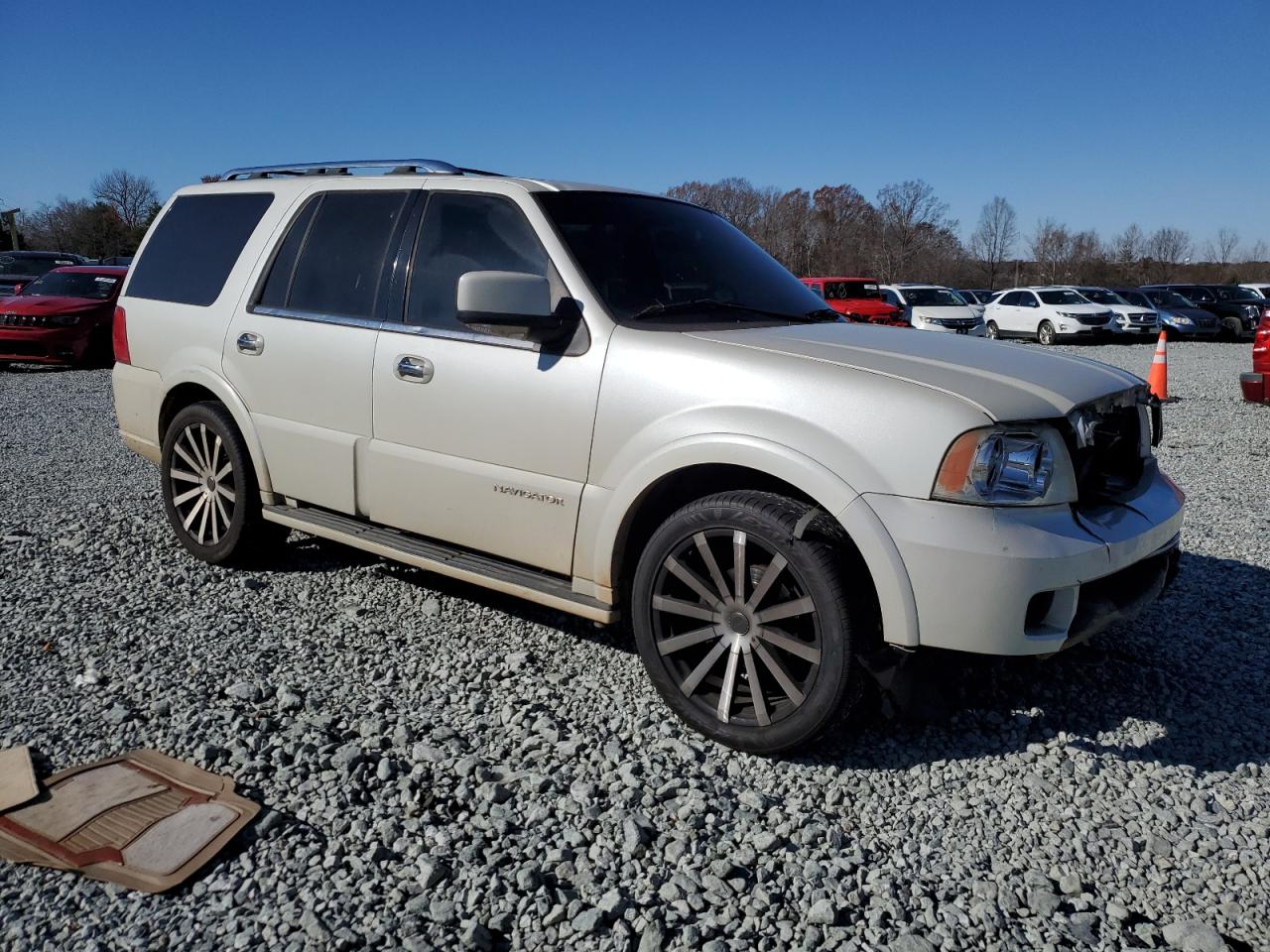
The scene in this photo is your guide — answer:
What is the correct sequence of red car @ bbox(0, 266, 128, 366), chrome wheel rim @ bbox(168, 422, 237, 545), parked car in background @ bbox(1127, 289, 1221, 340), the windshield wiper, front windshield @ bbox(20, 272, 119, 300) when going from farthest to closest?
parked car in background @ bbox(1127, 289, 1221, 340) → front windshield @ bbox(20, 272, 119, 300) → red car @ bbox(0, 266, 128, 366) → chrome wheel rim @ bbox(168, 422, 237, 545) → the windshield wiper

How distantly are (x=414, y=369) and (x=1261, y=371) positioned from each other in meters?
10.9

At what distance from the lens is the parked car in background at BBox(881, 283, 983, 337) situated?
24625mm

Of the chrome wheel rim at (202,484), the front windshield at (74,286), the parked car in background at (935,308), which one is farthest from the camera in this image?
the parked car in background at (935,308)

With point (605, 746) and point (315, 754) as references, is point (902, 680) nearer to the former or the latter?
point (605, 746)

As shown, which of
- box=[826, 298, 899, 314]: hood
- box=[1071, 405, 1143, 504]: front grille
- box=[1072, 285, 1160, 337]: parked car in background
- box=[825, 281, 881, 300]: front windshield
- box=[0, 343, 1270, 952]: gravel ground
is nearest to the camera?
box=[0, 343, 1270, 952]: gravel ground

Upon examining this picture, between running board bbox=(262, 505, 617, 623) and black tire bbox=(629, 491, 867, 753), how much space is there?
28cm

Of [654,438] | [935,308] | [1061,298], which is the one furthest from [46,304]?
[1061,298]

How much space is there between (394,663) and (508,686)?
52 centimetres

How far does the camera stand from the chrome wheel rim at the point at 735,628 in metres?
3.13

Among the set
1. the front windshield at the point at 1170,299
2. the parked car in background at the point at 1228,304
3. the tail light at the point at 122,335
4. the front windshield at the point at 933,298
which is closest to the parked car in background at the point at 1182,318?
the front windshield at the point at 1170,299

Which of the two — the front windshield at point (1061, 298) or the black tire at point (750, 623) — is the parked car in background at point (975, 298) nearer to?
the front windshield at point (1061, 298)

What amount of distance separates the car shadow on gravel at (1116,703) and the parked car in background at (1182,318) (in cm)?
2690

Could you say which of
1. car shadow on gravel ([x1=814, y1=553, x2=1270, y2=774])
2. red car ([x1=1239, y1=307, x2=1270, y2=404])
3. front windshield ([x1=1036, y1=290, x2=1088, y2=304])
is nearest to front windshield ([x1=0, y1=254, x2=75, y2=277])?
red car ([x1=1239, y1=307, x2=1270, y2=404])

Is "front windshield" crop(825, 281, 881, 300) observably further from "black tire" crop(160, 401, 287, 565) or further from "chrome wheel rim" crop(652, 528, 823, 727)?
"chrome wheel rim" crop(652, 528, 823, 727)
